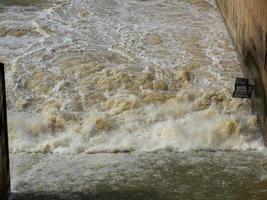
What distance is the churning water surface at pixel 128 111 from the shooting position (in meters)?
5.94

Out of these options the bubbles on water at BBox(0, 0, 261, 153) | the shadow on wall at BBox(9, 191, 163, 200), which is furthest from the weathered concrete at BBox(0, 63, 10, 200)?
the bubbles on water at BBox(0, 0, 261, 153)

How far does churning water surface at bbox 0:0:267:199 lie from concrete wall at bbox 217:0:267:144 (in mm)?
261

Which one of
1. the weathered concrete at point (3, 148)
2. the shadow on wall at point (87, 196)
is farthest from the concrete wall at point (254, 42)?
the weathered concrete at point (3, 148)

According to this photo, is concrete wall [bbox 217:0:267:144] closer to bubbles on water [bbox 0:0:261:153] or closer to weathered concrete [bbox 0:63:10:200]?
bubbles on water [bbox 0:0:261:153]

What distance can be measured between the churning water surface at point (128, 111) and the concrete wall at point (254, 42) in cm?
26

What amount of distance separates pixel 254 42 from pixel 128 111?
6.88 feet

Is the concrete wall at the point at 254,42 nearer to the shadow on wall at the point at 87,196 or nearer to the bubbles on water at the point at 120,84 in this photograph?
the bubbles on water at the point at 120,84

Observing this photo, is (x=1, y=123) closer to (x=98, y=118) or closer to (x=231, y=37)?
(x=98, y=118)

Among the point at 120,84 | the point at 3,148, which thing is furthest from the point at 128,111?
the point at 3,148

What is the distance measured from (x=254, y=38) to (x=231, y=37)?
2.45 meters

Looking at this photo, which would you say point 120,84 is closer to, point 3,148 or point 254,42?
point 254,42

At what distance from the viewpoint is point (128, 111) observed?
7.44m

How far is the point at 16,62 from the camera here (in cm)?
889

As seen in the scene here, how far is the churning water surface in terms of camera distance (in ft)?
19.5
